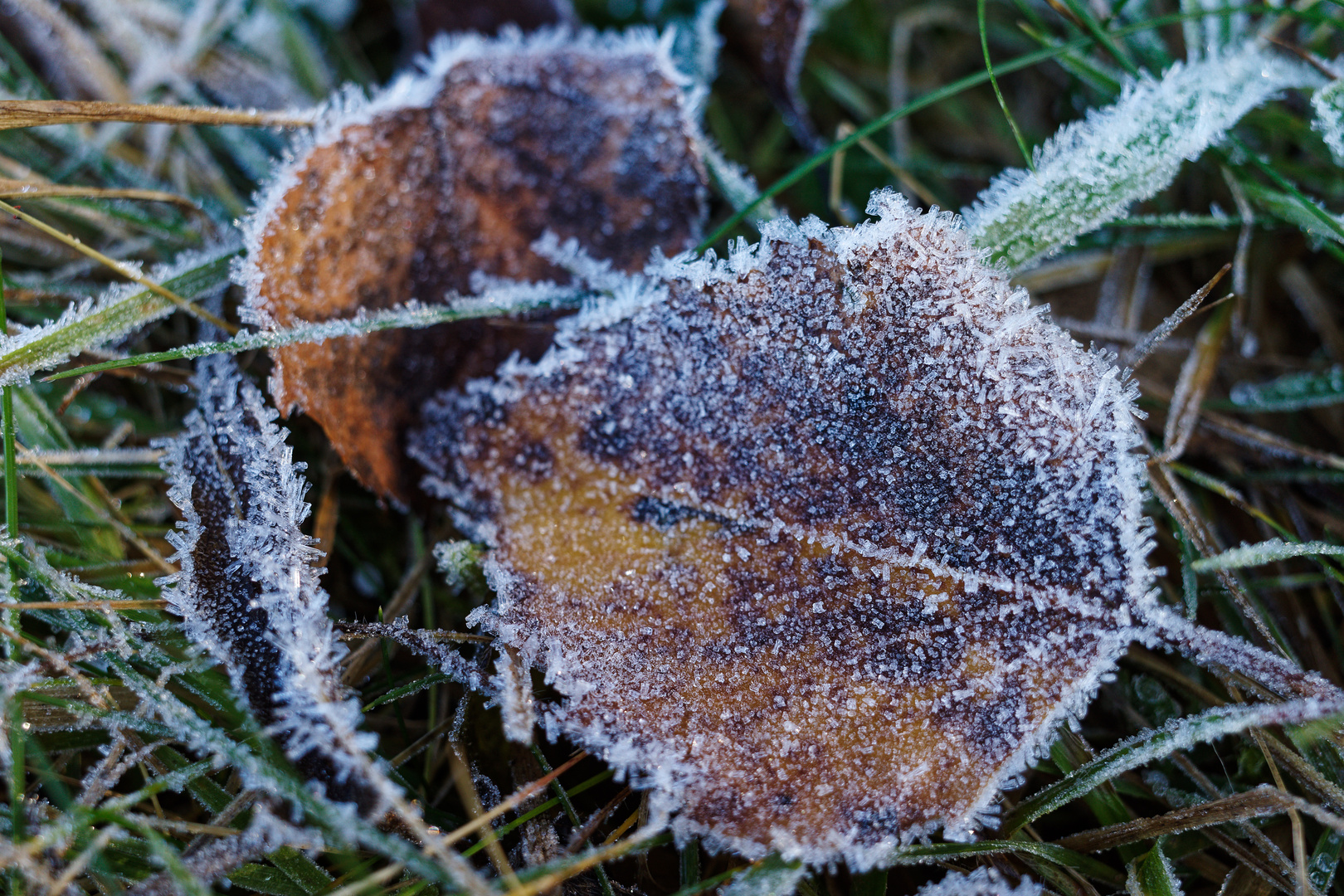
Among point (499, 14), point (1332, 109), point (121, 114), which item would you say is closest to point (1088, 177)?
point (1332, 109)

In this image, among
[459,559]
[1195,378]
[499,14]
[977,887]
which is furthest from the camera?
[499,14]

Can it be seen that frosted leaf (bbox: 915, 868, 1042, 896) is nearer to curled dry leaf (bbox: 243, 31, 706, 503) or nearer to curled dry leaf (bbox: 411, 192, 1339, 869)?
curled dry leaf (bbox: 411, 192, 1339, 869)

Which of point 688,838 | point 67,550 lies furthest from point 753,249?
point 67,550

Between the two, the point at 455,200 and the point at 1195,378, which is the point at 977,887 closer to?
the point at 1195,378

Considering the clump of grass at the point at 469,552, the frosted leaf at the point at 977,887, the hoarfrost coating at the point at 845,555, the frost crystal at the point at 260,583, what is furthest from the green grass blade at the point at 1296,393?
the frost crystal at the point at 260,583

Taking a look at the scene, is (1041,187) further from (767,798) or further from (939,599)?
(767,798)

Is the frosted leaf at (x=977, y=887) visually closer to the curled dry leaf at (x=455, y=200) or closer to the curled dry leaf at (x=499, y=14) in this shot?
the curled dry leaf at (x=455, y=200)
